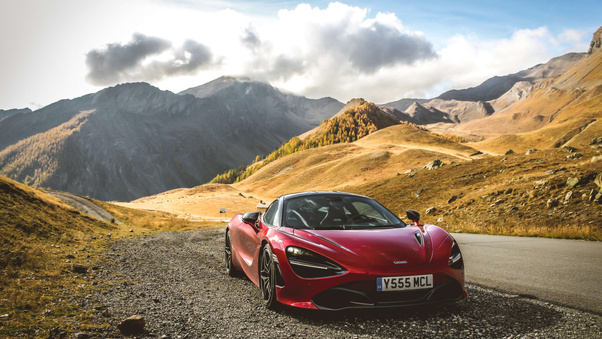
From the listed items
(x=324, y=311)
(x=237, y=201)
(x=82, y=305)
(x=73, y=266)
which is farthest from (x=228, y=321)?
(x=237, y=201)

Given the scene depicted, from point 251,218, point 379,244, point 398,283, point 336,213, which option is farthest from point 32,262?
point 398,283

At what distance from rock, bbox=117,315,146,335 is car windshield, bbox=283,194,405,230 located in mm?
2068

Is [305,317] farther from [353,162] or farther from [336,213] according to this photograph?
[353,162]

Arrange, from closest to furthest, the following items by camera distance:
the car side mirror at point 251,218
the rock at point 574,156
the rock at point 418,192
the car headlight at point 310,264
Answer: the car headlight at point 310,264, the car side mirror at point 251,218, the rock at point 574,156, the rock at point 418,192

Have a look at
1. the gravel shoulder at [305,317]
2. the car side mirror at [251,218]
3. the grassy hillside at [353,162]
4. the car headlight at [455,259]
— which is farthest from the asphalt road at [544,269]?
the grassy hillside at [353,162]

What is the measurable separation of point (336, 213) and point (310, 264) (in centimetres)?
156

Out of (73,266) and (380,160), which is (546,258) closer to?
(73,266)

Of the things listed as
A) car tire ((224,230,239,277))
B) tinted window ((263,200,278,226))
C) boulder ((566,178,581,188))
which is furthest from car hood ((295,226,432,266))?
boulder ((566,178,581,188))

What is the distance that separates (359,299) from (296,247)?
879 mm

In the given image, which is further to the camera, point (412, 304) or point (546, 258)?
point (546, 258)

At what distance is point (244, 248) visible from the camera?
6.27 m

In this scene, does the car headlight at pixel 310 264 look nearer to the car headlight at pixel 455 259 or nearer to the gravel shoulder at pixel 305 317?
the gravel shoulder at pixel 305 317

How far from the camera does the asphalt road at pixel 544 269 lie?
486cm

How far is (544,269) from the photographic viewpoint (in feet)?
21.2
